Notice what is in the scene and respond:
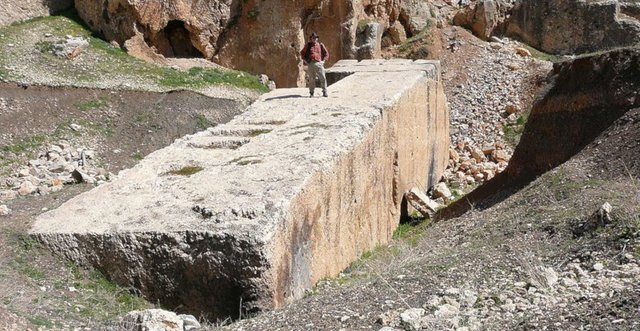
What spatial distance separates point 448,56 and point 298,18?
12.0 ft

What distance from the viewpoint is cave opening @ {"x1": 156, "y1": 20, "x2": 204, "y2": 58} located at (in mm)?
20469

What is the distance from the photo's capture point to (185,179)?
8.69m

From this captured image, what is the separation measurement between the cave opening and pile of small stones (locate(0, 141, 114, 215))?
5929mm

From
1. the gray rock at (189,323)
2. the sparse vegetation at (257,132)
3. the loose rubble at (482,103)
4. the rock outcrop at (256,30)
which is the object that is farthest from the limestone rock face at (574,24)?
the gray rock at (189,323)

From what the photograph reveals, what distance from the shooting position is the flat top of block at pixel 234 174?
7.39 metres

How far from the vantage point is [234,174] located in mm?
8562

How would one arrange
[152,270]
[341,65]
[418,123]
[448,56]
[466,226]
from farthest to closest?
[448,56] < [341,65] < [418,123] < [466,226] < [152,270]

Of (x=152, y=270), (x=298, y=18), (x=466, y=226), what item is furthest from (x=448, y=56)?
(x=152, y=270)

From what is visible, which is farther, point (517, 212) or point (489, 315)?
point (517, 212)

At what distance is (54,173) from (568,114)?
784cm

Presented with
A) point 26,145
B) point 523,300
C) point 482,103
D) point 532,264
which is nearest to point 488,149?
point 482,103

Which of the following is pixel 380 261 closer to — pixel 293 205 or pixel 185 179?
pixel 293 205

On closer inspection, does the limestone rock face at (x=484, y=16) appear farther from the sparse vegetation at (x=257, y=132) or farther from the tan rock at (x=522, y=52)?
the sparse vegetation at (x=257, y=132)

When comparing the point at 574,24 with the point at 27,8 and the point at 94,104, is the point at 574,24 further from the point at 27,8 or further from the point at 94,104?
the point at 27,8
